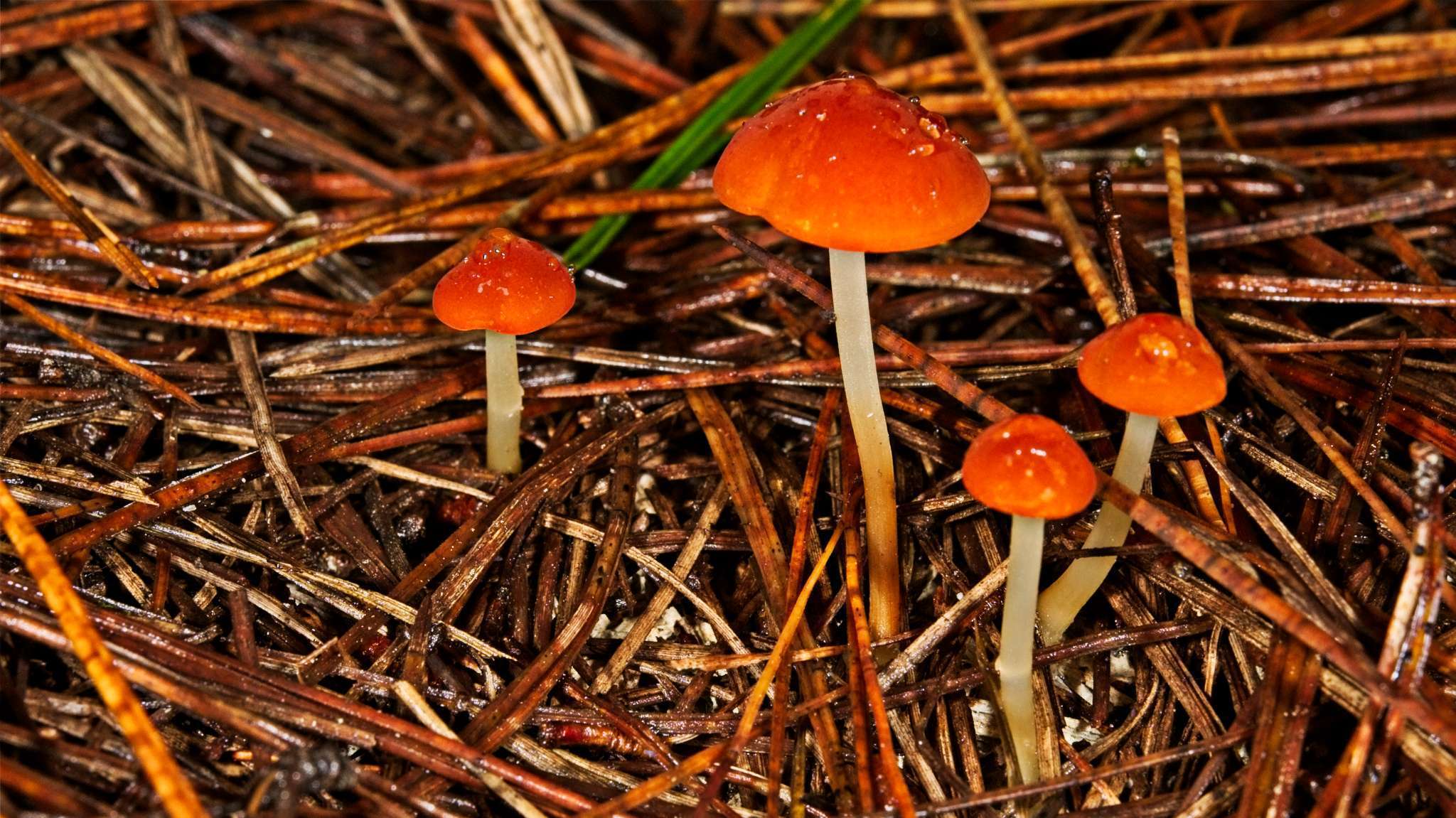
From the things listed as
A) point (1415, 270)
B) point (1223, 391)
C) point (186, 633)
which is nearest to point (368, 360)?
point (186, 633)

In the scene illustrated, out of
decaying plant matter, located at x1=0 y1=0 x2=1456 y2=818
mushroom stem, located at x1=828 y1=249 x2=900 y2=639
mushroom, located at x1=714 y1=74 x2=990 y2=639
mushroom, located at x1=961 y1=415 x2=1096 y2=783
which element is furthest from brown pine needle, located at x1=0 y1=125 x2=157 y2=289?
mushroom, located at x1=961 y1=415 x2=1096 y2=783

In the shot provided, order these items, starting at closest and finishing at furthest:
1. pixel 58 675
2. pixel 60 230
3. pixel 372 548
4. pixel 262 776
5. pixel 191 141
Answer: pixel 262 776, pixel 58 675, pixel 372 548, pixel 60 230, pixel 191 141

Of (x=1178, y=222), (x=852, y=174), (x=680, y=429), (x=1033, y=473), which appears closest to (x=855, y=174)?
(x=852, y=174)

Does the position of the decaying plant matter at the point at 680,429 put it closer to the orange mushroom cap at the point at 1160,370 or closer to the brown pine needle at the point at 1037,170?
the brown pine needle at the point at 1037,170

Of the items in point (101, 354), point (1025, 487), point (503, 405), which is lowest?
point (1025, 487)

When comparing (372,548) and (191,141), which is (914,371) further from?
(191,141)

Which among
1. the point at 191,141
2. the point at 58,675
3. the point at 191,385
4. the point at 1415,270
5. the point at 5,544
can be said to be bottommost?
the point at 58,675

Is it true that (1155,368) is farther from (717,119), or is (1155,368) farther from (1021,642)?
(717,119)
